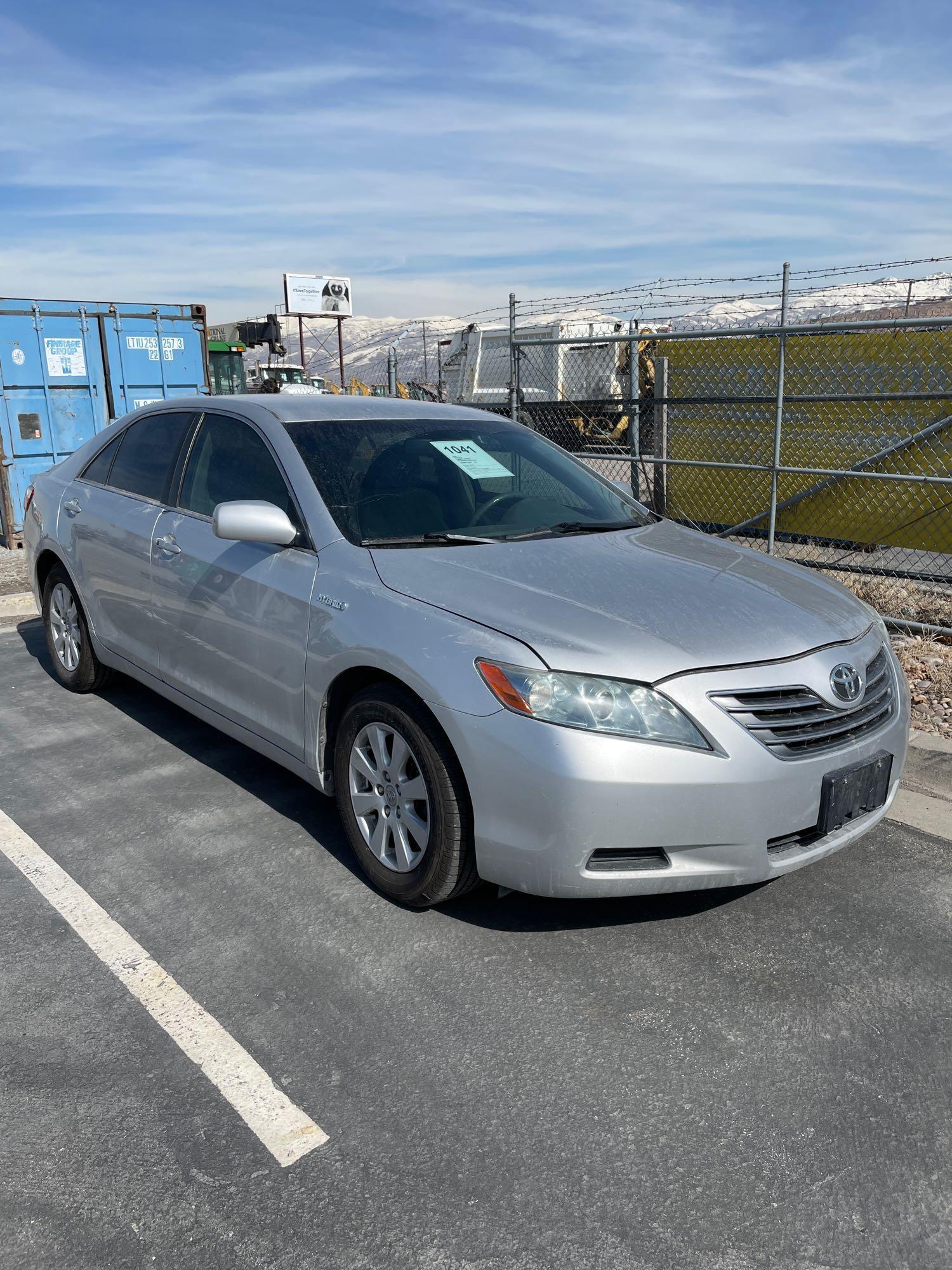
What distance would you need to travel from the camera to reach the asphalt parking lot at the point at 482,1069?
2.06 m

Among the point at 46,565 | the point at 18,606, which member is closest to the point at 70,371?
the point at 18,606

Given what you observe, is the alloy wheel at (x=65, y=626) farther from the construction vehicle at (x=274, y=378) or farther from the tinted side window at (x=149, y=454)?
the construction vehicle at (x=274, y=378)

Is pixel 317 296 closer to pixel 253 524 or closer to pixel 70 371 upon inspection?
pixel 70 371

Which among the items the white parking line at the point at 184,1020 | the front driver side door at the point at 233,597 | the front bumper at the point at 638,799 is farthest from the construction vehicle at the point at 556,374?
the front bumper at the point at 638,799

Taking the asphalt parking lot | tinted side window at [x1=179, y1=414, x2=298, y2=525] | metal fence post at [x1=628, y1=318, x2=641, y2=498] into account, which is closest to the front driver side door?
tinted side window at [x1=179, y1=414, x2=298, y2=525]

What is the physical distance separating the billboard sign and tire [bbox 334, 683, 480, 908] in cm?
5350

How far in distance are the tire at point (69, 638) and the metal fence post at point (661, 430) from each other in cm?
548

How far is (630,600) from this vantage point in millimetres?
3154

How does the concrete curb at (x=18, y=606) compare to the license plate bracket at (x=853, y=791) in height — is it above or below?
below

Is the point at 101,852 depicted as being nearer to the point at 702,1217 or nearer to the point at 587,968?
the point at 587,968

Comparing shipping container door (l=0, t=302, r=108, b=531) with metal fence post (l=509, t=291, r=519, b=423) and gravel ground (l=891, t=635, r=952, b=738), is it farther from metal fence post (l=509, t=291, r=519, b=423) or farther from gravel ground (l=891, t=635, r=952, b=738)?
gravel ground (l=891, t=635, r=952, b=738)

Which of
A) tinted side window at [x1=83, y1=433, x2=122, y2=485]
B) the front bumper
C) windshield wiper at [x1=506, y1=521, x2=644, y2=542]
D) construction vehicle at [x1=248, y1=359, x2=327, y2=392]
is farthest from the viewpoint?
construction vehicle at [x1=248, y1=359, x2=327, y2=392]

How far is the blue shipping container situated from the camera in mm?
10086

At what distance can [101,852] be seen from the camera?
12.2 feet
